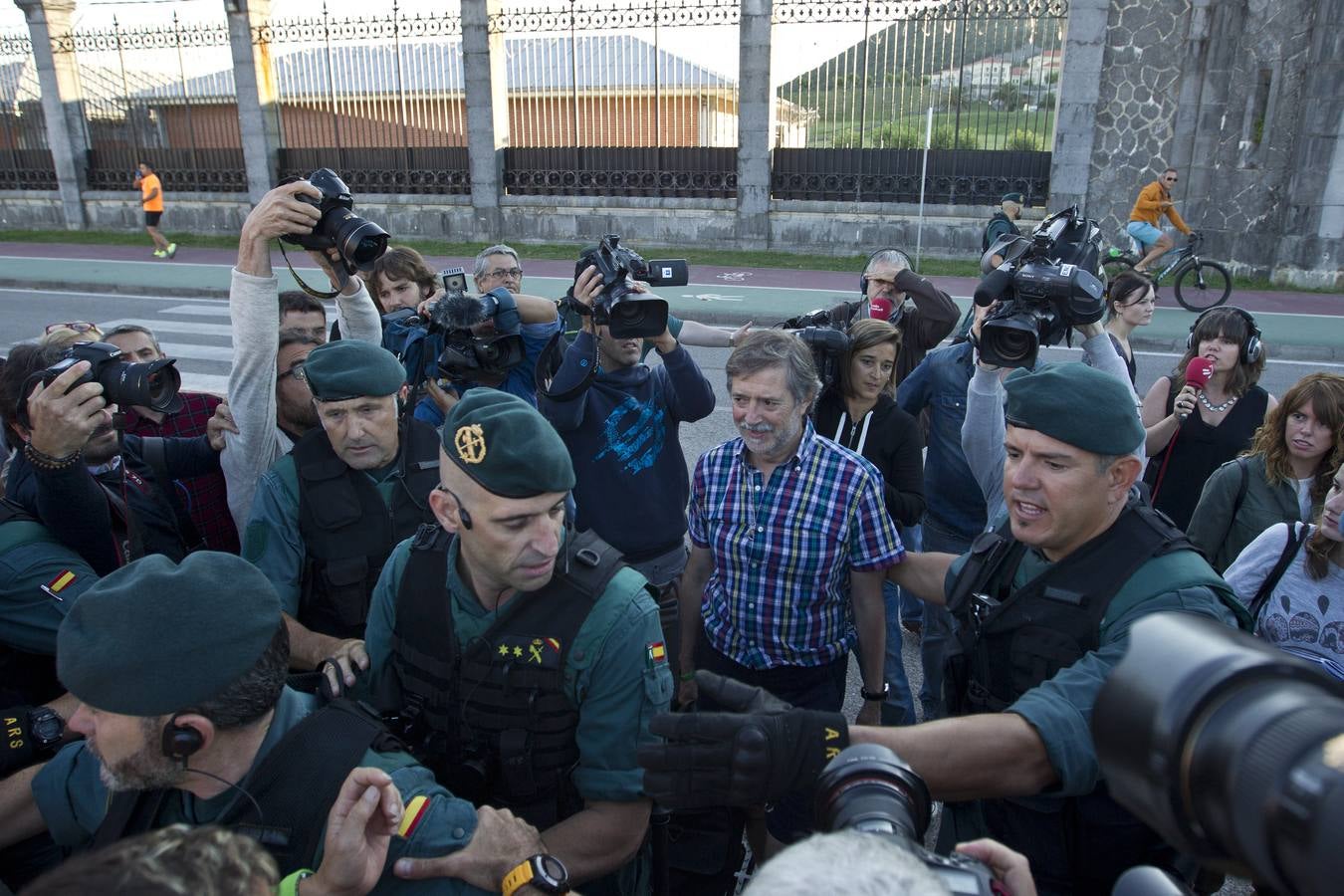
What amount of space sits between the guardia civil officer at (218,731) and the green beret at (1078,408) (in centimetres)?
159

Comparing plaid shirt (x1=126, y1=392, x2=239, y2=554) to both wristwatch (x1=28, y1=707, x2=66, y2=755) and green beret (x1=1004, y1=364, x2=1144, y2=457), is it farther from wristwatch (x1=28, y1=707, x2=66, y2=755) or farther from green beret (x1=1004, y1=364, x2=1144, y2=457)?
green beret (x1=1004, y1=364, x2=1144, y2=457)

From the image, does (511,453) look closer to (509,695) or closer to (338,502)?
(509,695)

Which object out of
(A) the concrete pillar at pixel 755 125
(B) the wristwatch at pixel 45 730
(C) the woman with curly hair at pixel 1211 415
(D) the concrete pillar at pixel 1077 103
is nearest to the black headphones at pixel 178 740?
(B) the wristwatch at pixel 45 730

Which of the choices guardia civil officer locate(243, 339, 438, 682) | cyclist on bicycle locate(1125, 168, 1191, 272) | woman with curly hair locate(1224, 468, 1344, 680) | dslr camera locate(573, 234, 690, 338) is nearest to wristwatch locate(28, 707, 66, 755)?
guardia civil officer locate(243, 339, 438, 682)

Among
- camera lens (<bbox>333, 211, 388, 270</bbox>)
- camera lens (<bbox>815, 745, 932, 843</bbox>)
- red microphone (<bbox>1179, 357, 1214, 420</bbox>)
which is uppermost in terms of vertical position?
camera lens (<bbox>333, 211, 388, 270</bbox>)

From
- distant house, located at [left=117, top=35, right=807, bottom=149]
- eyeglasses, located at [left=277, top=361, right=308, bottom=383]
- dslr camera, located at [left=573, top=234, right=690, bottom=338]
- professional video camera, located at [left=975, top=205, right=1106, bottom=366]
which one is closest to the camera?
professional video camera, located at [left=975, top=205, right=1106, bottom=366]

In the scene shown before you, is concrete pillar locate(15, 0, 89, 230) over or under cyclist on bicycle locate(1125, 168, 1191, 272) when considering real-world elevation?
over

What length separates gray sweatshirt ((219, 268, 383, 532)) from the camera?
322cm

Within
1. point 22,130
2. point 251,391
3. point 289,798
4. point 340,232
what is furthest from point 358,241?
point 22,130

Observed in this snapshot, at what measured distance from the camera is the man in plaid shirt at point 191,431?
11.6 ft

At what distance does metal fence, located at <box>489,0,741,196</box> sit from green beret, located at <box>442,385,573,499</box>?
50.5 ft

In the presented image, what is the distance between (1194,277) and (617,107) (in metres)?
10.1

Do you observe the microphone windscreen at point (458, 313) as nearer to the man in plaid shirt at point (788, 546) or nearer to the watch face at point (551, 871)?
the man in plaid shirt at point (788, 546)

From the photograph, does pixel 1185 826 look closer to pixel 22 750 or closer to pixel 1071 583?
pixel 1071 583
